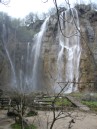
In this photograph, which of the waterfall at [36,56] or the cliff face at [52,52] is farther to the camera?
the waterfall at [36,56]

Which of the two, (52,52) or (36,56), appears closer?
(52,52)

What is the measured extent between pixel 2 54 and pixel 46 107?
1481cm

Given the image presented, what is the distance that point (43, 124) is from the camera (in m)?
13.0

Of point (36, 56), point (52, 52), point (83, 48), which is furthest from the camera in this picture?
point (36, 56)

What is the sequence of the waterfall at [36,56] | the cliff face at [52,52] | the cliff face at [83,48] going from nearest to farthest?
1. the cliff face at [83,48]
2. the cliff face at [52,52]
3. the waterfall at [36,56]

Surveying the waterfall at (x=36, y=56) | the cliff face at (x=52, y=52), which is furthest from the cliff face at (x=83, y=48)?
the waterfall at (x=36, y=56)

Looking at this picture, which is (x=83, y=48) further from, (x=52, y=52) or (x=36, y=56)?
(x=36, y=56)

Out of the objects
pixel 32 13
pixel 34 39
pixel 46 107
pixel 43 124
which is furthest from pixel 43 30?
pixel 43 124

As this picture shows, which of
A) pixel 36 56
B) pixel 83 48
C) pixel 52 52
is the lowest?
pixel 36 56

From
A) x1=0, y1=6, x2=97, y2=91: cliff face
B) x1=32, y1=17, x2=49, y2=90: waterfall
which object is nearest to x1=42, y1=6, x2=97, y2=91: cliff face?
x1=0, y1=6, x2=97, y2=91: cliff face

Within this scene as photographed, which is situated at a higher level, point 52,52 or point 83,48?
point 83,48

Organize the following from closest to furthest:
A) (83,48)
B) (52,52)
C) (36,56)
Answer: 1. (83,48)
2. (52,52)
3. (36,56)

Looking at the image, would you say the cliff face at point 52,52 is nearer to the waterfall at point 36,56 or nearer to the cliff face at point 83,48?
the cliff face at point 83,48

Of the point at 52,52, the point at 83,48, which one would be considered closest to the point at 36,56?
the point at 52,52
